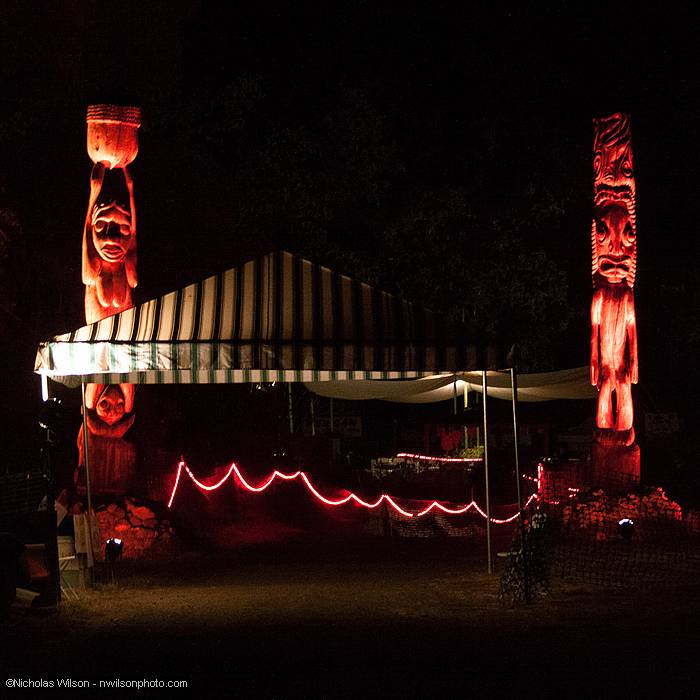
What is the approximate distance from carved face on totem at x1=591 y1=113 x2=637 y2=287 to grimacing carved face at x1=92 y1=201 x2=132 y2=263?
6599 mm

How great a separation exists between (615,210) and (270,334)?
678cm

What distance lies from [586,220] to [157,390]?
9.82 meters

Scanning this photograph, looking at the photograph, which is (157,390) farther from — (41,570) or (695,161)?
(41,570)

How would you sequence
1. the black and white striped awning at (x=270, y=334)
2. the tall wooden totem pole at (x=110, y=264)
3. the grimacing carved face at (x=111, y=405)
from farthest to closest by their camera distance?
1. the tall wooden totem pole at (x=110, y=264)
2. the grimacing carved face at (x=111, y=405)
3. the black and white striped awning at (x=270, y=334)

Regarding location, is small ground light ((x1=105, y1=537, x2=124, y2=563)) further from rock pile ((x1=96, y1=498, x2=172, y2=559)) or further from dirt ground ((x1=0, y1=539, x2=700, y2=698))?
dirt ground ((x1=0, y1=539, x2=700, y2=698))

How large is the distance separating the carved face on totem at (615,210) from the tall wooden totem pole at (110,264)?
6560 millimetres

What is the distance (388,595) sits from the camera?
12461mm

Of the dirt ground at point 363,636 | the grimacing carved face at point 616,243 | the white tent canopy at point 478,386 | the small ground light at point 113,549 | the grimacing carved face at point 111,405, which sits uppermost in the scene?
the grimacing carved face at point 616,243

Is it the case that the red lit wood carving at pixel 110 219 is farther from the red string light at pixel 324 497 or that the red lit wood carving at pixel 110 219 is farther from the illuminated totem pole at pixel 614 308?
the illuminated totem pole at pixel 614 308

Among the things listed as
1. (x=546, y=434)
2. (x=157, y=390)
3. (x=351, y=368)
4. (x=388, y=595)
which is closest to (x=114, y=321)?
(x=351, y=368)

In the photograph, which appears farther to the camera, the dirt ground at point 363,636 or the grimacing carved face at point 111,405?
the grimacing carved face at point 111,405

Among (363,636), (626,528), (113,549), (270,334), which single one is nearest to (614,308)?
(626,528)

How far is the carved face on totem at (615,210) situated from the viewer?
17109 millimetres

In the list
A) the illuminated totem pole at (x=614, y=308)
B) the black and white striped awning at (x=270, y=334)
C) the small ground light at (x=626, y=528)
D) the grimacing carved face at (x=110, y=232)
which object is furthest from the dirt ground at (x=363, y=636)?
the grimacing carved face at (x=110, y=232)
